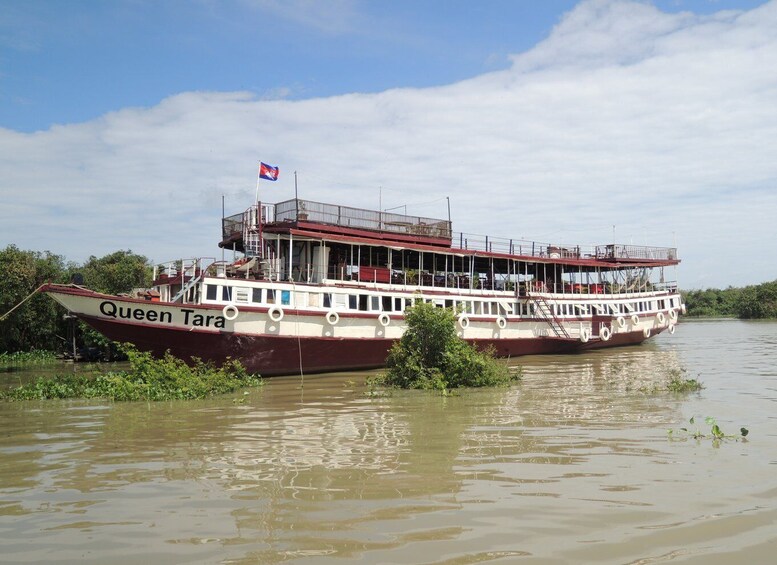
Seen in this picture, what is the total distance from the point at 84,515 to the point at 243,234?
19.5 meters

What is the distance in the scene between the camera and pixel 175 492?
7523mm

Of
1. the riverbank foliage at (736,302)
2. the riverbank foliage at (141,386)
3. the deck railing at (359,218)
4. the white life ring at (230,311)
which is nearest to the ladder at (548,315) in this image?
the deck railing at (359,218)

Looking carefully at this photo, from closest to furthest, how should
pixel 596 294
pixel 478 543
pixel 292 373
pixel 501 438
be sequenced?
pixel 478 543
pixel 501 438
pixel 292 373
pixel 596 294

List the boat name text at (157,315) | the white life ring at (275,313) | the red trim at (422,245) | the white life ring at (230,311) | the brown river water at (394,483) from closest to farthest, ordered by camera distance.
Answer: the brown river water at (394,483) → the boat name text at (157,315) → the white life ring at (230,311) → the white life ring at (275,313) → the red trim at (422,245)

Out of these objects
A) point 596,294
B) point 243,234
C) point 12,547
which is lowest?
point 12,547

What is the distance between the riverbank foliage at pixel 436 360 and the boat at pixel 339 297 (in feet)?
5.26

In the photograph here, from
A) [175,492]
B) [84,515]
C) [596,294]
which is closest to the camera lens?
[84,515]

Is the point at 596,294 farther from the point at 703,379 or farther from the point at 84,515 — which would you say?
the point at 84,515

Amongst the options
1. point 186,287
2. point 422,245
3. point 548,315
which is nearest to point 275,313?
point 186,287

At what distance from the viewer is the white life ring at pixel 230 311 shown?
864 inches

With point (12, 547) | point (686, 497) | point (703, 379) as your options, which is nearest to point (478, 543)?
point (686, 497)

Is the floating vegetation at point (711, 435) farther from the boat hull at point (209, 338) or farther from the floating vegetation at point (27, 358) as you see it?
the floating vegetation at point (27, 358)

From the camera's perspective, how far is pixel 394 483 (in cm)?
775

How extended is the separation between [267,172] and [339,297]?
224 inches
